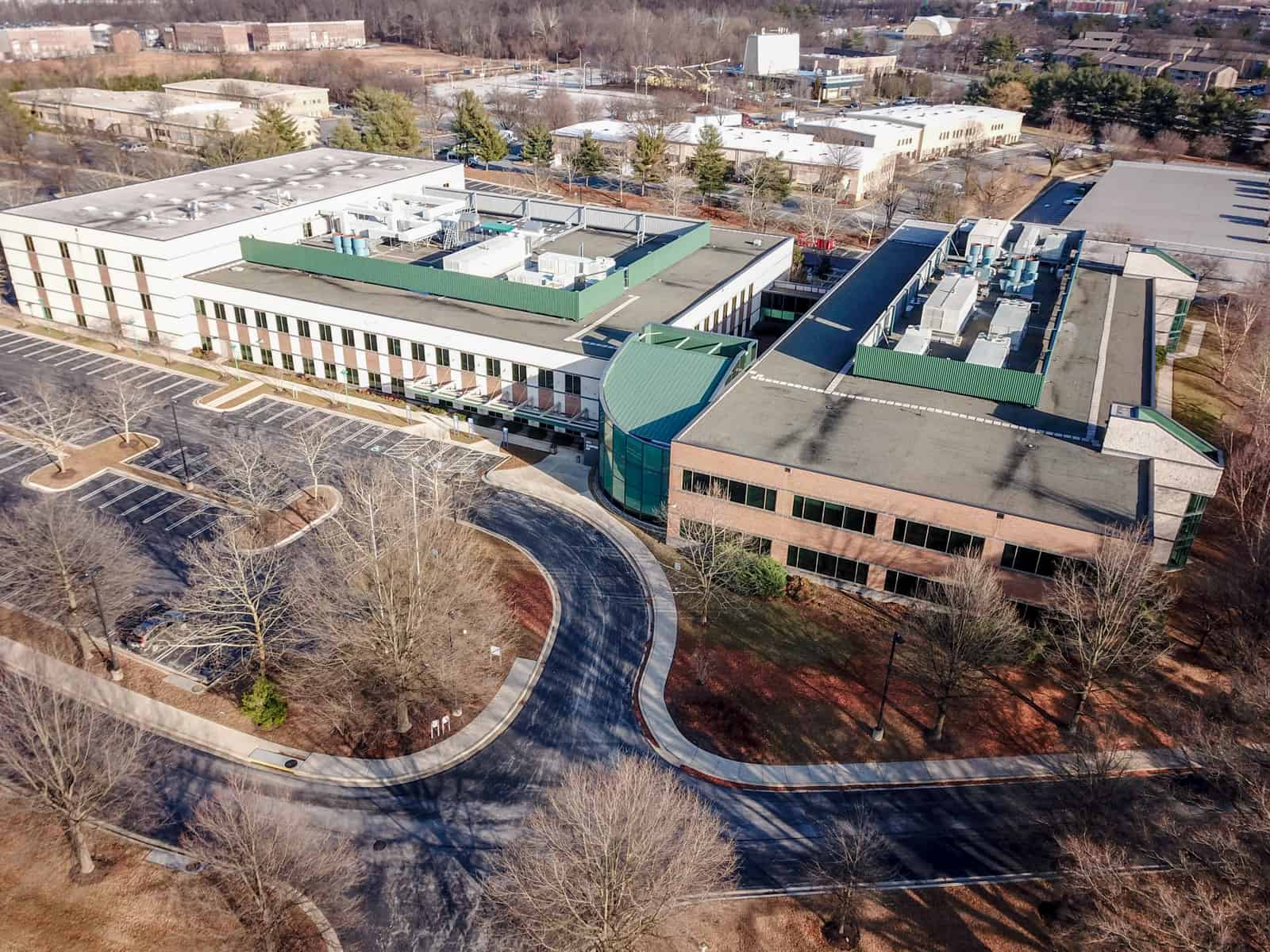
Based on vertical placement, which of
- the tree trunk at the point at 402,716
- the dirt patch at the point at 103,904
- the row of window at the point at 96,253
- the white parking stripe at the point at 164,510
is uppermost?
the row of window at the point at 96,253

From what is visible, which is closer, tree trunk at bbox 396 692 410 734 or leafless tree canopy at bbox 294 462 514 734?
leafless tree canopy at bbox 294 462 514 734

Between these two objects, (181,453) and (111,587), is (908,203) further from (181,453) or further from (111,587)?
(111,587)

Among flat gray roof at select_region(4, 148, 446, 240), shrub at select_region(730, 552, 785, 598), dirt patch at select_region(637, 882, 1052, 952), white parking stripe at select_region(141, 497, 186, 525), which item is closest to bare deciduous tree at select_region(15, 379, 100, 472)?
white parking stripe at select_region(141, 497, 186, 525)

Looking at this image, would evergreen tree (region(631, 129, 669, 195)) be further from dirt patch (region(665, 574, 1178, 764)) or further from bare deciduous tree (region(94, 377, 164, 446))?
dirt patch (region(665, 574, 1178, 764))

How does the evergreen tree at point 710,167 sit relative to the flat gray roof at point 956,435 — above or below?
above

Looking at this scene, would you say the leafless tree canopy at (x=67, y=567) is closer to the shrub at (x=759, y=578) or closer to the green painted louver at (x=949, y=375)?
the shrub at (x=759, y=578)

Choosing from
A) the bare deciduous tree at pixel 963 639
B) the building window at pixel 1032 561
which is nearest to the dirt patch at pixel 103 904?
the bare deciduous tree at pixel 963 639

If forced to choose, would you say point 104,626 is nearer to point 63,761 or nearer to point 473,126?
point 63,761
